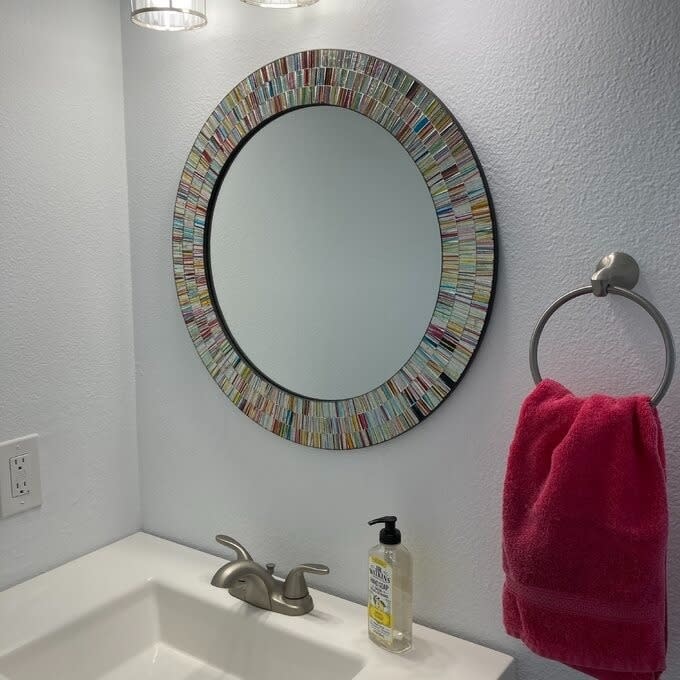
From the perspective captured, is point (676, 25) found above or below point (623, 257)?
above

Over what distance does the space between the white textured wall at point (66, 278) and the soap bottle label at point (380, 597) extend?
0.63 meters

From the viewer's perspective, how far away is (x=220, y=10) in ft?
4.28

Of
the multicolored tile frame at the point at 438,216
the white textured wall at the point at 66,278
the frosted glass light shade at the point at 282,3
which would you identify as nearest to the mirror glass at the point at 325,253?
the multicolored tile frame at the point at 438,216

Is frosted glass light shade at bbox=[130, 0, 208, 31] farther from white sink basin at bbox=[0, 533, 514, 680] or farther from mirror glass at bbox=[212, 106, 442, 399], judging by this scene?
white sink basin at bbox=[0, 533, 514, 680]

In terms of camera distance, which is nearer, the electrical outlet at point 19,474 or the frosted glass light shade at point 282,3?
the frosted glass light shade at point 282,3

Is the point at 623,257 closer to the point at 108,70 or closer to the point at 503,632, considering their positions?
the point at 503,632

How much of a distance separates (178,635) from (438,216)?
87 centimetres

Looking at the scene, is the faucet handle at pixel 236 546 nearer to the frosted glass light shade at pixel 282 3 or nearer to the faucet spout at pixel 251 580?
the faucet spout at pixel 251 580

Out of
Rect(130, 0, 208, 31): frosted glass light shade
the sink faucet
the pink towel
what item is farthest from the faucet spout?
Rect(130, 0, 208, 31): frosted glass light shade

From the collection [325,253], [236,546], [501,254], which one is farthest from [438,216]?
[236,546]

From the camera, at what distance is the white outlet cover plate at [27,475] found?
1.31 m

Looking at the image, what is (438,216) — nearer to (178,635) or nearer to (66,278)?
(66,278)

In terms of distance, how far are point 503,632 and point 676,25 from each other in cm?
85

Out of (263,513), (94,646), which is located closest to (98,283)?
(263,513)
